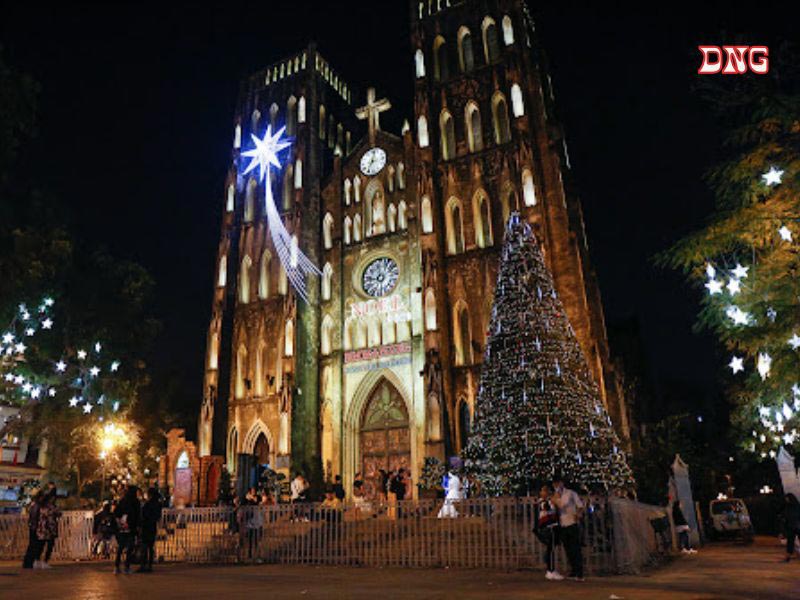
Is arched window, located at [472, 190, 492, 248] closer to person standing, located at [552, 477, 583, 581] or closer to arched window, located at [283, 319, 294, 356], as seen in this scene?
arched window, located at [283, 319, 294, 356]

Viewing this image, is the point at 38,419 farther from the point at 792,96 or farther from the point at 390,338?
the point at 792,96

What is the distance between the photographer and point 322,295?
31141mm

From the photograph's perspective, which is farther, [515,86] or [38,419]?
[515,86]

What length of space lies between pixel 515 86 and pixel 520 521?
954 inches

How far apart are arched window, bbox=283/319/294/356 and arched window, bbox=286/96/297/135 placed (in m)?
12.1

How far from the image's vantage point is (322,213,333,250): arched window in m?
32.1

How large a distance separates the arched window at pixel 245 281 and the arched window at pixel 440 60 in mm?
14459

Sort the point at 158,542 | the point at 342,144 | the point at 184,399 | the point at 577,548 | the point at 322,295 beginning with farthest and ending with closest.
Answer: the point at 184,399
the point at 342,144
the point at 322,295
the point at 158,542
the point at 577,548

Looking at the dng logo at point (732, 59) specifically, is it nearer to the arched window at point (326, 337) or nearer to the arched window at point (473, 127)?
the arched window at point (473, 127)

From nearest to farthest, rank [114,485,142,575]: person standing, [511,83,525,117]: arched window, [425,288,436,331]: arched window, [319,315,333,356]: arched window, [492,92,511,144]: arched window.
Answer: [114,485,142,575]: person standing, [425,288,436,331]: arched window, [511,83,525,117]: arched window, [492,92,511,144]: arched window, [319,315,333,356]: arched window

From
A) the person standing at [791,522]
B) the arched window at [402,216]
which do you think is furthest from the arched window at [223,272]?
the person standing at [791,522]

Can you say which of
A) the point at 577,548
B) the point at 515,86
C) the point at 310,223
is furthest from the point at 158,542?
the point at 515,86

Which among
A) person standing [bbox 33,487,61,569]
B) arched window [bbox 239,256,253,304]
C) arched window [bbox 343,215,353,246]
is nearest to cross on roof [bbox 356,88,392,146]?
arched window [bbox 343,215,353,246]

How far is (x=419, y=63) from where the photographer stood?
32031 mm
